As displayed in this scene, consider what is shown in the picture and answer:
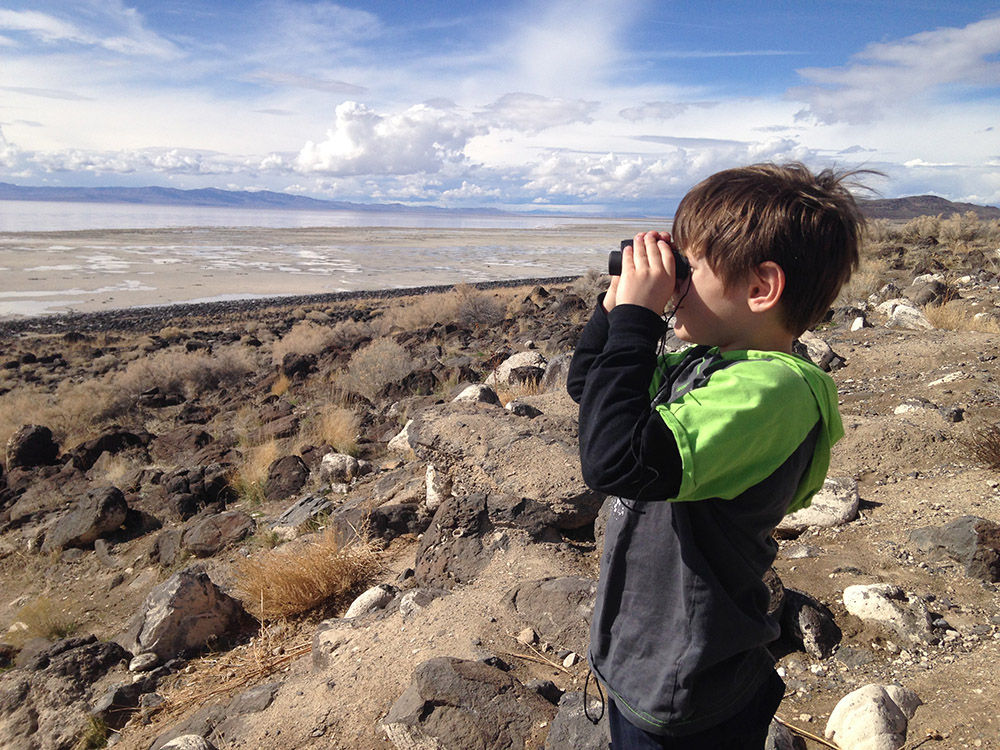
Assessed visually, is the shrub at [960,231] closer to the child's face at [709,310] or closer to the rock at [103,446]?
the rock at [103,446]

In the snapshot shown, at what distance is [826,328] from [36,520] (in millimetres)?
10890

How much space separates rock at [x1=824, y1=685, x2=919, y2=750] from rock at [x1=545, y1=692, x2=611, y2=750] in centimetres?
89

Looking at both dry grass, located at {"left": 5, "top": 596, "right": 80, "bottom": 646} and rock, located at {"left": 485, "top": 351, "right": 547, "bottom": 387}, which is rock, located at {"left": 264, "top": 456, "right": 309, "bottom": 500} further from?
rock, located at {"left": 485, "top": 351, "right": 547, "bottom": 387}

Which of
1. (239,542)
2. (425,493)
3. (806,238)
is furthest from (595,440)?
(239,542)

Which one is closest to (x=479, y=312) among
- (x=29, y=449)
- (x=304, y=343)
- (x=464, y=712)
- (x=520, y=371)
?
(x=304, y=343)

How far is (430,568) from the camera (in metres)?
4.11

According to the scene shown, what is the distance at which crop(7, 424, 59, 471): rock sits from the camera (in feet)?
31.0

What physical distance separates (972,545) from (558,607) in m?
2.15

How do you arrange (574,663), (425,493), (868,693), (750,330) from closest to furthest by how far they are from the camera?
1. (750,330)
2. (868,693)
3. (574,663)
4. (425,493)

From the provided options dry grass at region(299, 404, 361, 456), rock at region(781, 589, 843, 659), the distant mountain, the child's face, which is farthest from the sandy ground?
the distant mountain

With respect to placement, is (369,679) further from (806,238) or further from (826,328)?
(826,328)

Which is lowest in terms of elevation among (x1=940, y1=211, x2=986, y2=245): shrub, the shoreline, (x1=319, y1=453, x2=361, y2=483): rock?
the shoreline

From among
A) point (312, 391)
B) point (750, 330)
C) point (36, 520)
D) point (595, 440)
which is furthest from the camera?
point (312, 391)

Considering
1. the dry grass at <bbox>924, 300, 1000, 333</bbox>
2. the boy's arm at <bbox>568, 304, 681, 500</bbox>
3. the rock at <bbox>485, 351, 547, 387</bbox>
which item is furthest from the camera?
the dry grass at <bbox>924, 300, 1000, 333</bbox>
